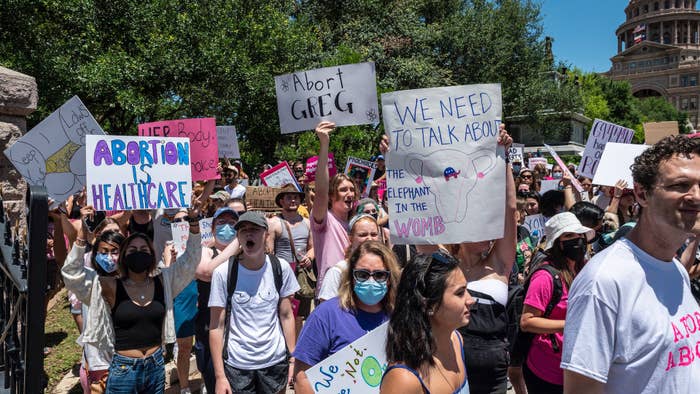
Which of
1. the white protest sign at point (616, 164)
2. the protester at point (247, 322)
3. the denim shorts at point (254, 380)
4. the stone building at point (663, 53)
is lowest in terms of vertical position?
the denim shorts at point (254, 380)

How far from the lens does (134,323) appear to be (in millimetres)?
3799

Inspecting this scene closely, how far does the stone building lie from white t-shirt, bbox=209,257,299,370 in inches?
4625

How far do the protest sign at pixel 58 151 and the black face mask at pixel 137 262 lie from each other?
1.28 metres

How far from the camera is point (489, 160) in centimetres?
354

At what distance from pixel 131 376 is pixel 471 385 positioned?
2.21 m

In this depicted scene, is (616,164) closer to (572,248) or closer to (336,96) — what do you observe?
(572,248)

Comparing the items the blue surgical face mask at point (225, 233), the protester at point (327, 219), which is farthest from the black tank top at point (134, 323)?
the protester at point (327, 219)

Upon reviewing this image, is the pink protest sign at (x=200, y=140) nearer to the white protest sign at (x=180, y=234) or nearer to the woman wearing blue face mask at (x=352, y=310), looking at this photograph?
the white protest sign at (x=180, y=234)

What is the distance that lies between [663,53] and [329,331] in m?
126

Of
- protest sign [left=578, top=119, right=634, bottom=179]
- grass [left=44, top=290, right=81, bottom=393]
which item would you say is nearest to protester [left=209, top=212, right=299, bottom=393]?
grass [left=44, top=290, right=81, bottom=393]

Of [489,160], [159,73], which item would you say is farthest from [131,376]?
[159,73]

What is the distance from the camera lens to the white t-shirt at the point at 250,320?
3.81 m

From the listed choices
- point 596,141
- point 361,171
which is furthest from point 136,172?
point 596,141

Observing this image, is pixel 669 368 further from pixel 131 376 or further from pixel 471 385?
pixel 131 376
